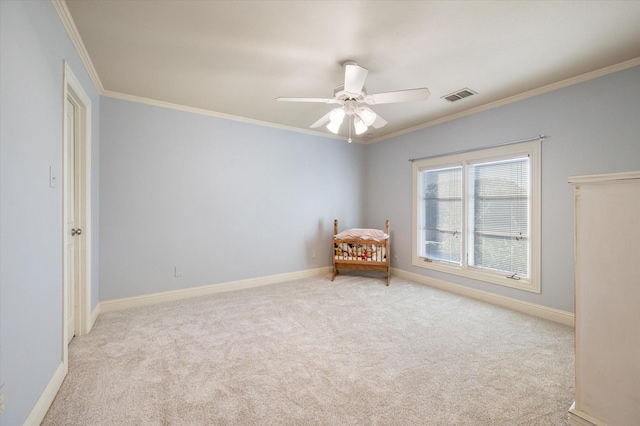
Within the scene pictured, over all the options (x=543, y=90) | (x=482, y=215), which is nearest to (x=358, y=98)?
(x=543, y=90)

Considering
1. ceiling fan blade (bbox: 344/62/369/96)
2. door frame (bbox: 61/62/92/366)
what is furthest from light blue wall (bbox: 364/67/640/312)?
door frame (bbox: 61/62/92/366)

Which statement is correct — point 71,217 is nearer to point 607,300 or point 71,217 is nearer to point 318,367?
point 318,367

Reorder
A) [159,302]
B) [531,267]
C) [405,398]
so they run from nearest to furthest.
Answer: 1. [405,398]
2. [531,267]
3. [159,302]

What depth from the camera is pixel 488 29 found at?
6.66 ft

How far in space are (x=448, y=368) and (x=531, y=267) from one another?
1.87m

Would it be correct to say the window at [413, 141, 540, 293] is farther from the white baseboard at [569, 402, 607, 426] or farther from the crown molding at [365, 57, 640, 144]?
the white baseboard at [569, 402, 607, 426]

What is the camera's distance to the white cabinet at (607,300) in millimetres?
1307

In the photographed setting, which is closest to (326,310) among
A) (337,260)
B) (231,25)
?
(337,260)

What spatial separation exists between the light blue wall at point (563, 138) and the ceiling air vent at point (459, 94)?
17 cm

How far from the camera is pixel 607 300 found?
1382 millimetres

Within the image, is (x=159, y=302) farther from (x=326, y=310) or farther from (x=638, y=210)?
(x=638, y=210)

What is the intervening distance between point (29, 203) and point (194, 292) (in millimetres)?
2506

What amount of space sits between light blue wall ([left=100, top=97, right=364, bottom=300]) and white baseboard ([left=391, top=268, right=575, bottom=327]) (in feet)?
5.45

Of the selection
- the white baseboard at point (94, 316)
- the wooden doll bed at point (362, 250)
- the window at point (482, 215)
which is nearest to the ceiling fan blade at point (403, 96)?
the window at point (482, 215)
